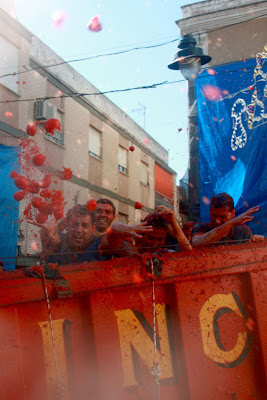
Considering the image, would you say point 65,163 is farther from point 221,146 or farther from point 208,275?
point 208,275

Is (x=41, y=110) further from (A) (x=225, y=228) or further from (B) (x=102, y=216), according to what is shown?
(A) (x=225, y=228)

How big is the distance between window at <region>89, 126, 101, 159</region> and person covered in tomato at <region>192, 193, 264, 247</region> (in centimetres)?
1330

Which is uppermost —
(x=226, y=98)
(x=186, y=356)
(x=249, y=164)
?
(x=226, y=98)

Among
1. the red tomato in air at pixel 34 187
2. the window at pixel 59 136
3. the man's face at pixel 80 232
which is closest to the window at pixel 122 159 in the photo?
the window at pixel 59 136

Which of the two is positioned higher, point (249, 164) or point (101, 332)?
point (249, 164)

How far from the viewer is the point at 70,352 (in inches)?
104

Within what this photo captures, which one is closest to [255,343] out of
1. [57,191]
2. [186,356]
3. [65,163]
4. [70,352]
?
[186,356]

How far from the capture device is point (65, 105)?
51.2 ft

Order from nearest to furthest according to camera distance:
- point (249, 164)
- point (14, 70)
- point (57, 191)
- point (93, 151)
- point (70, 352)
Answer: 1. point (70, 352)
2. point (249, 164)
3. point (14, 70)
4. point (57, 191)
5. point (93, 151)

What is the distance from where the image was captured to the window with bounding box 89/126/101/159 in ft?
57.3

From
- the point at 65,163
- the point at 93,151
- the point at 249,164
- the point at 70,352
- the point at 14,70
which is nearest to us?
the point at 70,352

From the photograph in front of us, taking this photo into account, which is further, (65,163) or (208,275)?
(65,163)

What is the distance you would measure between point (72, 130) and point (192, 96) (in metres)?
5.57

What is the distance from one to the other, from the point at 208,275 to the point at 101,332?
765mm
